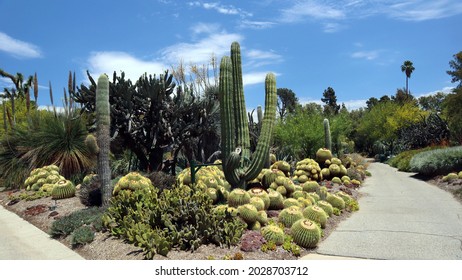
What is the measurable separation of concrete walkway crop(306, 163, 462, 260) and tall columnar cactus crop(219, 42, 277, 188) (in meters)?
2.80

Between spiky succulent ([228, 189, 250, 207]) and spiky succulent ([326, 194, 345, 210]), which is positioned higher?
spiky succulent ([228, 189, 250, 207])

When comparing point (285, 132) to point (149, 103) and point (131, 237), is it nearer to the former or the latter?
point (149, 103)

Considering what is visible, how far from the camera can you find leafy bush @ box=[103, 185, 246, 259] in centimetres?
599

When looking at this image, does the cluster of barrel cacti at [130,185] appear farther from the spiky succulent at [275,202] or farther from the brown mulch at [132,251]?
the spiky succulent at [275,202]

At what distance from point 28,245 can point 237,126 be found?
573 cm

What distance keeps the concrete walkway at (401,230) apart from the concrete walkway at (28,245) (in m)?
4.46

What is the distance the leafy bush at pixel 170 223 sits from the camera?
5988mm

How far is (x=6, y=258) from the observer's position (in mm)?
6344

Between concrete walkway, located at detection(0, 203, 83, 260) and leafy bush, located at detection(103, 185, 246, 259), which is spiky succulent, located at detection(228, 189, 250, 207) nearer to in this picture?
leafy bush, located at detection(103, 185, 246, 259)

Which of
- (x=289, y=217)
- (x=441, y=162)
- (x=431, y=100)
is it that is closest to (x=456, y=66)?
(x=441, y=162)

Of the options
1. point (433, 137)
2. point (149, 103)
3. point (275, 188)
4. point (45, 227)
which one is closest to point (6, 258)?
point (45, 227)

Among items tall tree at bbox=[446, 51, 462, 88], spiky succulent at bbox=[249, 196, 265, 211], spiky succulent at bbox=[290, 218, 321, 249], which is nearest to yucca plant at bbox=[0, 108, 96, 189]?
spiky succulent at bbox=[249, 196, 265, 211]

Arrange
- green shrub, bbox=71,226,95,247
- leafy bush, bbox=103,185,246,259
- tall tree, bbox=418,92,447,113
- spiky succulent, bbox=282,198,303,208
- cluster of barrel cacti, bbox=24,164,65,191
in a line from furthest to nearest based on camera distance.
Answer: tall tree, bbox=418,92,447,113 → cluster of barrel cacti, bbox=24,164,65,191 → spiky succulent, bbox=282,198,303,208 → green shrub, bbox=71,226,95,247 → leafy bush, bbox=103,185,246,259
